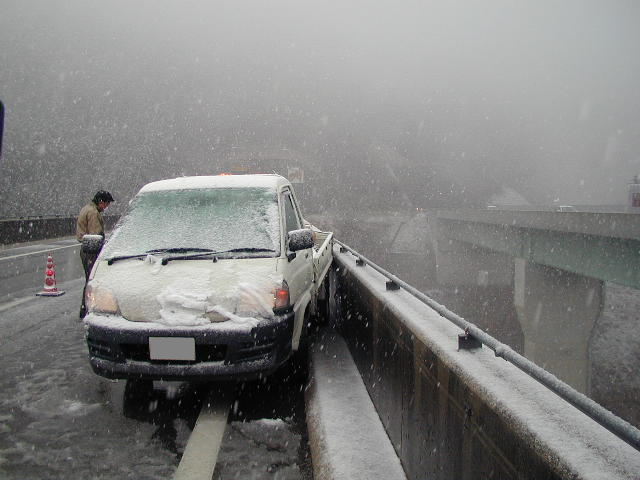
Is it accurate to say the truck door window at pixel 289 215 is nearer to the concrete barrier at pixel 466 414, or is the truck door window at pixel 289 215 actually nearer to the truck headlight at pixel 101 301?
the concrete barrier at pixel 466 414

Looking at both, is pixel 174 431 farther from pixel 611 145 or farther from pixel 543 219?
pixel 611 145

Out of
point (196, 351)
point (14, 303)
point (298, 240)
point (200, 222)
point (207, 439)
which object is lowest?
point (14, 303)

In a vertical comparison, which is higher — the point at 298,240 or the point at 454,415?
the point at 298,240

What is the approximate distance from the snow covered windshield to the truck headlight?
22.0 inches

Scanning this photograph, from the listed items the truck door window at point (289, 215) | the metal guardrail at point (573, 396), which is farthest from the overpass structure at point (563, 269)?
the metal guardrail at point (573, 396)

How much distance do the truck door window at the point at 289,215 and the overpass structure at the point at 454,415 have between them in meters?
1.17

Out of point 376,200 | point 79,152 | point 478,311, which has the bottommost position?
point 478,311

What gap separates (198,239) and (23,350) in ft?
8.82

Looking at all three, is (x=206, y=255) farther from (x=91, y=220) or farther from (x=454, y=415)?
(x=91, y=220)

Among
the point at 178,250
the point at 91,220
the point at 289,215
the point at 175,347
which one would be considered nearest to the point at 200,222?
the point at 178,250

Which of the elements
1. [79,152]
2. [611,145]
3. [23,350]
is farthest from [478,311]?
[611,145]

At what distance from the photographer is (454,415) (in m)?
2.34

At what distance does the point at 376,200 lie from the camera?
8081cm

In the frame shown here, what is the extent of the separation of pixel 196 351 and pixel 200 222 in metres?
1.50
